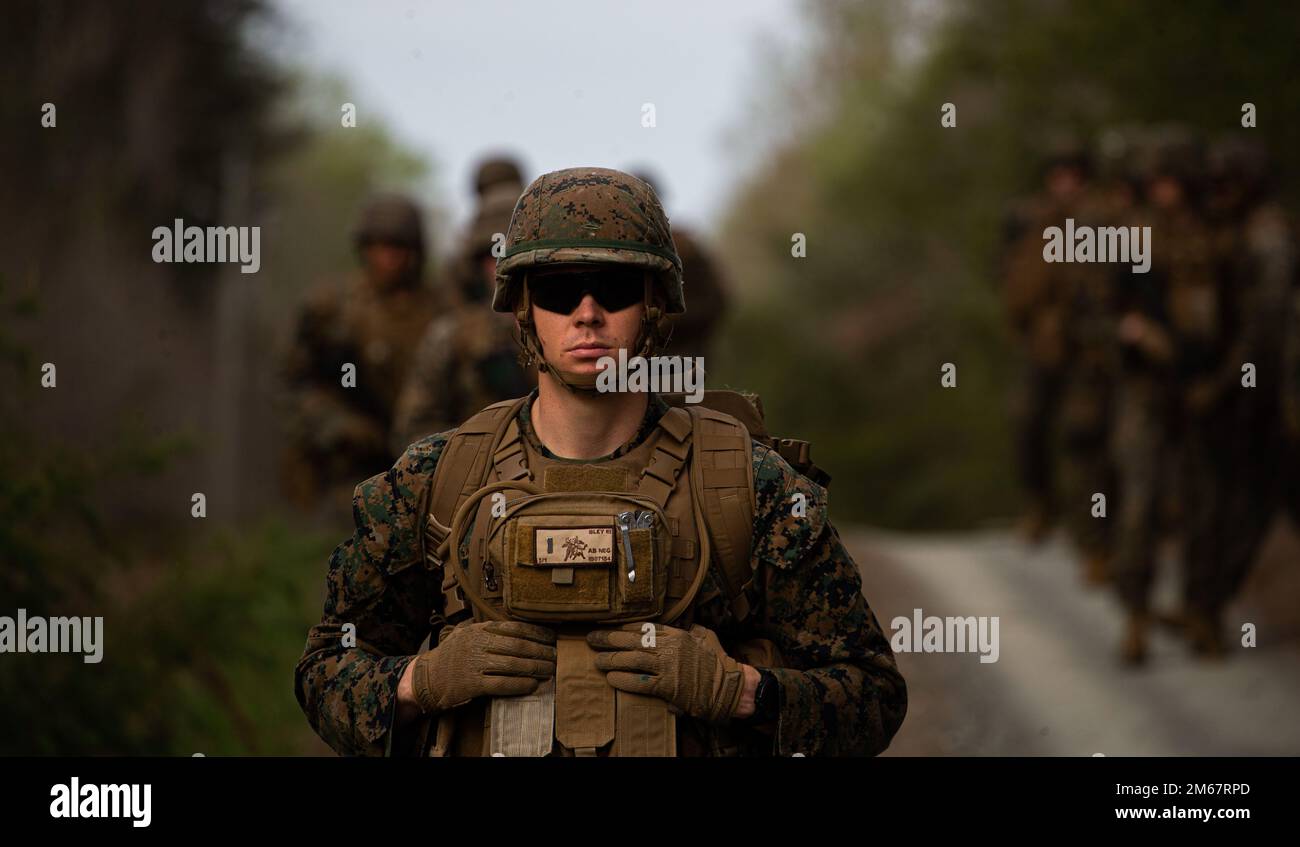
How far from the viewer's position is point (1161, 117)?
17406 mm

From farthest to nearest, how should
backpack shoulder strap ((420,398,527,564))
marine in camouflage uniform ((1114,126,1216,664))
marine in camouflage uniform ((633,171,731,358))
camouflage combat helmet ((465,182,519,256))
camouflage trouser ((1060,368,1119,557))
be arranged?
camouflage trouser ((1060,368,1119,557)), marine in camouflage uniform ((1114,126,1216,664)), marine in camouflage uniform ((633,171,731,358)), camouflage combat helmet ((465,182,519,256)), backpack shoulder strap ((420,398,527,564))

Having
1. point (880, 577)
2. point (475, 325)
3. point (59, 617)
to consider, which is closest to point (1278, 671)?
point (880, 577)

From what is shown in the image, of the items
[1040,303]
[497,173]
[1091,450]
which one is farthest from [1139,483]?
[497,173]

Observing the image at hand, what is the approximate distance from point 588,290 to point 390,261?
22.2ft

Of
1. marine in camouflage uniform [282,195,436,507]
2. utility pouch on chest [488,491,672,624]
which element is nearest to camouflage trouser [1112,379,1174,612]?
marine in camouflage uniform [282,195,436,507]

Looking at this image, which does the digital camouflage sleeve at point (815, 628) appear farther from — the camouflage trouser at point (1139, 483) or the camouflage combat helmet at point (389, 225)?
the camouflage trouser at point (1139, 483)

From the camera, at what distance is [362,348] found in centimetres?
1048

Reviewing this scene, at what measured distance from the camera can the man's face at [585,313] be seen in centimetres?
368

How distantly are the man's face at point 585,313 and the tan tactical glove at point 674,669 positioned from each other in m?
0.53

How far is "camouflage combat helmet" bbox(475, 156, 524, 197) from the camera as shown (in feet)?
34.5

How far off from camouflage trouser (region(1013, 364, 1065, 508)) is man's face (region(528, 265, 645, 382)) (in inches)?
454

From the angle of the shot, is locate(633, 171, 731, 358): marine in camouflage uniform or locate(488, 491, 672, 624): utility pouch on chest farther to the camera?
locate(633, 171, 731, 358): marine in camouflage uniform

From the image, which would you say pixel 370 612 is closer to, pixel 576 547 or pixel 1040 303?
pixel 576 547

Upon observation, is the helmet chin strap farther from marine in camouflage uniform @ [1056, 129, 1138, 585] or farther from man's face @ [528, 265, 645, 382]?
marine in camouflage uniform @ [1056, 129, 1138, 585]
